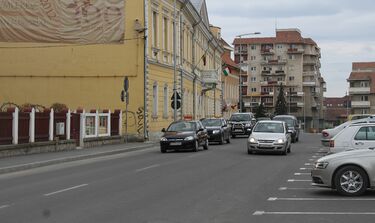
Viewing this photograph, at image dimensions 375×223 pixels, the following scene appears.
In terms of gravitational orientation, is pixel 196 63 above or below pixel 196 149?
above

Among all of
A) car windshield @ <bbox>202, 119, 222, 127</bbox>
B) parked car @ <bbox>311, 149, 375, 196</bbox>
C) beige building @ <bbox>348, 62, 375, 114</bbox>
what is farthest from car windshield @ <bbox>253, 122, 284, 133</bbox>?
beige building @ <bbox>348, 62, 375, 114</bbox>

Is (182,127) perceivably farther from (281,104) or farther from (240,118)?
(281,104)

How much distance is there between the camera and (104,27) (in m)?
39.3

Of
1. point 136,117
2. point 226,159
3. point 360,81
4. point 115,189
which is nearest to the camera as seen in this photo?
point 115,189

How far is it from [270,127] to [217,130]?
9192 mm

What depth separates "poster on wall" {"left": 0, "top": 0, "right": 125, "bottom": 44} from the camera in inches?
1542

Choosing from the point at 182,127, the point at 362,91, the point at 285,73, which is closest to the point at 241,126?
the point at 182,127

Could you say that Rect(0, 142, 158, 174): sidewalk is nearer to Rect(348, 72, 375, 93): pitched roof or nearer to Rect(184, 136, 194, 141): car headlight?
Rect(184, 136, 194, 141): car headlight

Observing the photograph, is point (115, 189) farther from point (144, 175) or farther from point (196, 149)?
point (196, 149)

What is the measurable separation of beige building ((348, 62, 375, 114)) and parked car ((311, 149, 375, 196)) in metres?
103

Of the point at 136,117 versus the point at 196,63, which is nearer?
the point at 136,117

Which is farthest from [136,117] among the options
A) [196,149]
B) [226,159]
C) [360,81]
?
[360,81]

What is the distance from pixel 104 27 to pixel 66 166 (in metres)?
19.9

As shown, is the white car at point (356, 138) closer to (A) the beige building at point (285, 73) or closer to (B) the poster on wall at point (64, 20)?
(B) the poster on wall at point (64, 20)
